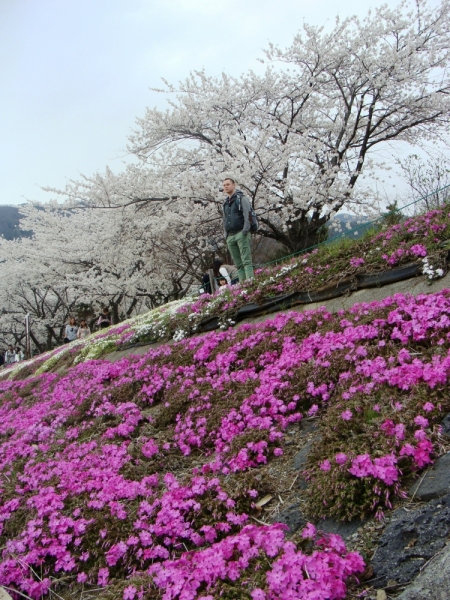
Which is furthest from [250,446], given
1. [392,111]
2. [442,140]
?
[442,140]

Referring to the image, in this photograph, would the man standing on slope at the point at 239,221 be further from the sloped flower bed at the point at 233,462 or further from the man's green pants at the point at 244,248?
the sloped flower bed at the point at 233,462

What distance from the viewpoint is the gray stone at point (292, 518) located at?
8.70ft

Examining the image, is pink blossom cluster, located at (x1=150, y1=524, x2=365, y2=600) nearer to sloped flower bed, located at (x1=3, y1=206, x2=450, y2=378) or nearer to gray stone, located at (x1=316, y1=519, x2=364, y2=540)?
gray stone, located at (x1=316, y1=519, x2=364, y2=540)

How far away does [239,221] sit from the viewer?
31.4ft

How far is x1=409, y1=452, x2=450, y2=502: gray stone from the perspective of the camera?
2342mm

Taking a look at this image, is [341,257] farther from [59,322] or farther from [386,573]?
[59,322]

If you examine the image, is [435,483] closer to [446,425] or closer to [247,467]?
[446,425]

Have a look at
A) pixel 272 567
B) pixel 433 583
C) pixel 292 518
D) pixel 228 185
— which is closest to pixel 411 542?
pixel 433 583

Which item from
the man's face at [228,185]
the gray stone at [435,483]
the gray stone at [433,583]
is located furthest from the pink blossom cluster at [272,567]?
the man's face at [228,185]

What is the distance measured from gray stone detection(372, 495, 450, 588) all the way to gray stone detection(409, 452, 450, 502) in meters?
0.07

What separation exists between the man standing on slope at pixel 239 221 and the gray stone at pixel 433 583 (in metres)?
7.72

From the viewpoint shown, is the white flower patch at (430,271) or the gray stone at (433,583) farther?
the white flower patch at (430,271)

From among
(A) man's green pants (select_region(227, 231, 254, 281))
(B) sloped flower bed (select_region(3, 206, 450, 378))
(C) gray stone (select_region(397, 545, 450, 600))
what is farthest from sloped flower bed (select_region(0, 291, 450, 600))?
(A) man's green pants (select_region(227, 231, 254, 281))

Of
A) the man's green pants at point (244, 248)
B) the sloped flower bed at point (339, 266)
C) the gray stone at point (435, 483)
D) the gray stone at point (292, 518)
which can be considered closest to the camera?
the gray stone at point (435, 483)
